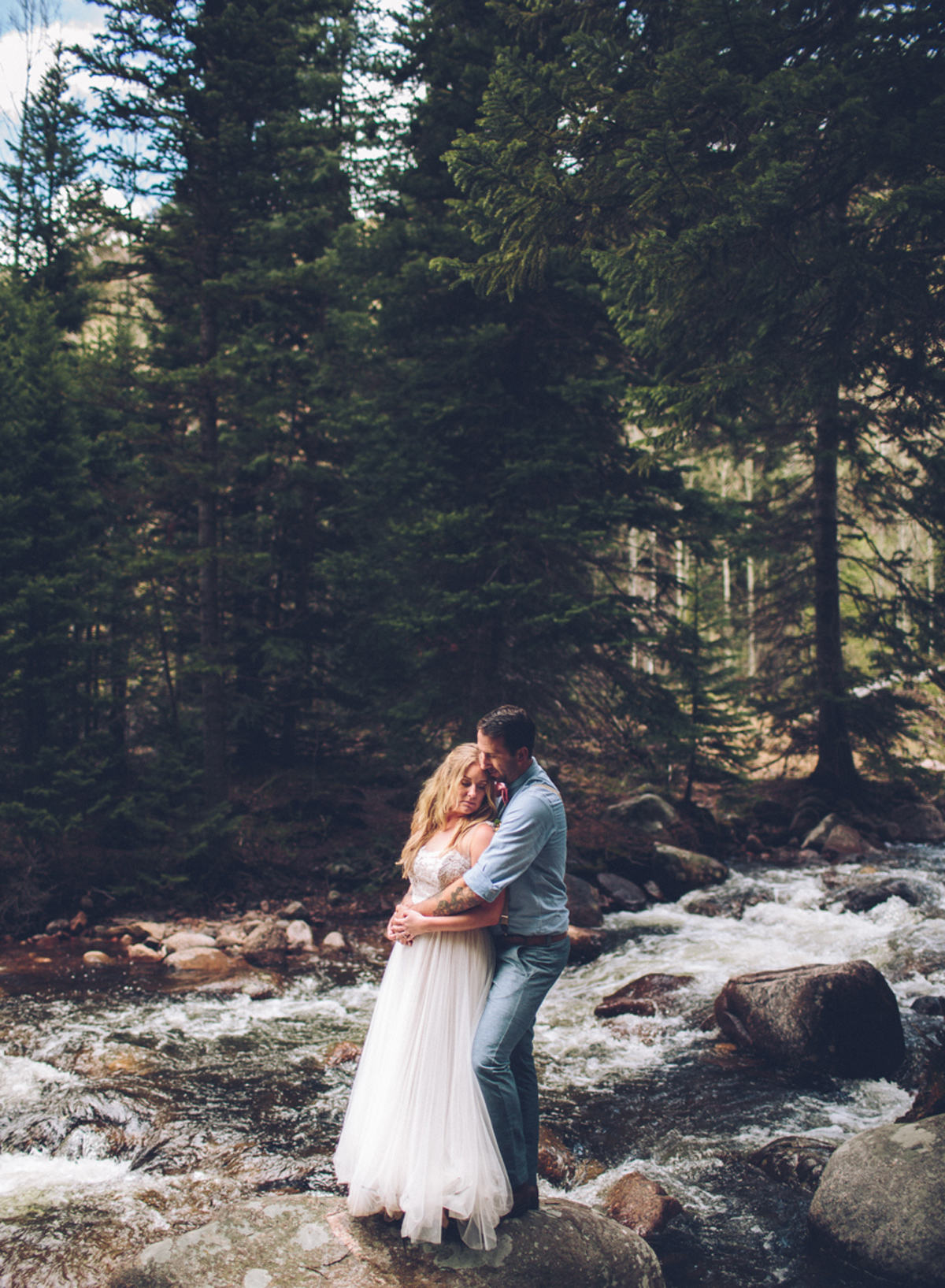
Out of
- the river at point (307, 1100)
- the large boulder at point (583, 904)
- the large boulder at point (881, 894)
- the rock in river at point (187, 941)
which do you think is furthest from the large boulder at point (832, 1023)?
the rock in river at point (187, 941)

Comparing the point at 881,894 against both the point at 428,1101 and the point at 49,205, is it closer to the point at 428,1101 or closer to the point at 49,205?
the point at 428,1101

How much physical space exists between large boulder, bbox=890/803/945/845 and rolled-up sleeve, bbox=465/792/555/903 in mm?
14580

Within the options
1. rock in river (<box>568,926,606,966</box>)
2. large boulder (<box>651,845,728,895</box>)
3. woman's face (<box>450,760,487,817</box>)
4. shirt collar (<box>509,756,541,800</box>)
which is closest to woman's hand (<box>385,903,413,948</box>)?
woman's face (<box>450,760,487,817</box>)

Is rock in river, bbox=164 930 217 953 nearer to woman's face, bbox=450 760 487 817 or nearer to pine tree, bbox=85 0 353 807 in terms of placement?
pine tree, bbox=85 0 353 807

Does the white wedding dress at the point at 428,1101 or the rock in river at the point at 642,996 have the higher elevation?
the white wedding dress at the point at 428,1101

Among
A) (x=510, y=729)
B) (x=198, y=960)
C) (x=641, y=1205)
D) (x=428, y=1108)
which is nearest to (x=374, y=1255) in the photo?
(x=428, y=1108)

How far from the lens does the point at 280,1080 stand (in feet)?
22.8

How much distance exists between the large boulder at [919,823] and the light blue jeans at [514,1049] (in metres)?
14.2

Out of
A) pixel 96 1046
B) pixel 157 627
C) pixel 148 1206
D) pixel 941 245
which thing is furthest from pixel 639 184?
pixel 157 627

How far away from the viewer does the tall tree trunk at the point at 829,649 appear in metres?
17.3

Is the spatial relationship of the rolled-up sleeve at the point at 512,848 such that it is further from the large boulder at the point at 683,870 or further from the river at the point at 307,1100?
the large boulder at the point at 683,870

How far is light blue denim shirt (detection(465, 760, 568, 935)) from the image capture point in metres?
3.87

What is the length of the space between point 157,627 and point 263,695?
334 cm

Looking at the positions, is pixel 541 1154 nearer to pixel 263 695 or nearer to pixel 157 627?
pixel 157 627
